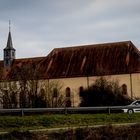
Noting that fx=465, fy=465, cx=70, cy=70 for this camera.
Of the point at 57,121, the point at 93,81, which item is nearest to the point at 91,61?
the point at 93,81

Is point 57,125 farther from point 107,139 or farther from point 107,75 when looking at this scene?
point 107,75

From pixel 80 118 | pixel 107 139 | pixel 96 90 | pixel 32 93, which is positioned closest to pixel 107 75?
pixel 96 90

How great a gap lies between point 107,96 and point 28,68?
10.8 metres

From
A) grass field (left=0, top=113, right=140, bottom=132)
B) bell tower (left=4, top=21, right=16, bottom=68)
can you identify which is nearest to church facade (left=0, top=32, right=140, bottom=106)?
bell tower (left=4, top=21, right=16, bottom=68)

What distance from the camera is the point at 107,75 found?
64.6 meters

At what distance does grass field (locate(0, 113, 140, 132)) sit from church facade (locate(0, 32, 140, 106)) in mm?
34090

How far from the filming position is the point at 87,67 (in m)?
67.3

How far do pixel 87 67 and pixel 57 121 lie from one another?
40.8 meters

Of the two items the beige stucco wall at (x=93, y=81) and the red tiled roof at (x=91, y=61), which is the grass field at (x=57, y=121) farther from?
the red tiled roof at (x=91, y=61)

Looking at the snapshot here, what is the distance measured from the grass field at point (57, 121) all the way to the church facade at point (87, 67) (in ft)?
112

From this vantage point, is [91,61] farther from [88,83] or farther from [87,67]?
[88,83]

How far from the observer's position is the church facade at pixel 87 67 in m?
63.8

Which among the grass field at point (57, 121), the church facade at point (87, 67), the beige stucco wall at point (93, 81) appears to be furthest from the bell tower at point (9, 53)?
the grass field at point (57, 121)

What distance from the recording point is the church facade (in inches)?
2510
